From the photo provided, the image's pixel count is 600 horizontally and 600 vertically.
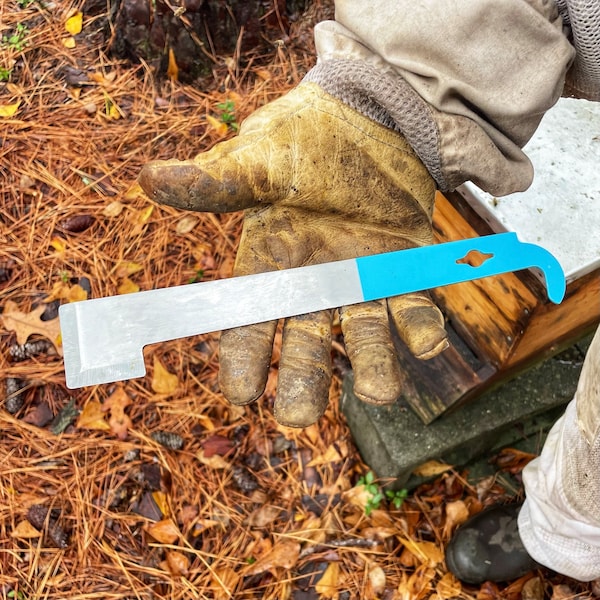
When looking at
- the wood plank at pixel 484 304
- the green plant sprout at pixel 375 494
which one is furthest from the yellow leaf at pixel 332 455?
the wood plank at pixel 484 304

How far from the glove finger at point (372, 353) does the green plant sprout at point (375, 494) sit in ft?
2.94

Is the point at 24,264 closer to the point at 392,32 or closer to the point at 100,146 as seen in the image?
the point at 100,146

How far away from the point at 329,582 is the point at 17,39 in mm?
2556

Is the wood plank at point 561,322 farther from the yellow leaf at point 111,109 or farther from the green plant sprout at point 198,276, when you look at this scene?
the yellow leaf at point 111,109

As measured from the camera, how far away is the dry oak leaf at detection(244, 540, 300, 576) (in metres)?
1.76

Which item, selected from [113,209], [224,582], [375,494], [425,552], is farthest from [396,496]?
[113,209]

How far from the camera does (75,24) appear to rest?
2.51 metres

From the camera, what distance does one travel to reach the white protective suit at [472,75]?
3.63 ft

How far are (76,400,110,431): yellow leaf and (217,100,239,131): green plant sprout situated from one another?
4.08ft

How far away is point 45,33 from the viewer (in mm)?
2516

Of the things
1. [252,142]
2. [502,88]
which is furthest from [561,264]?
[252,142]

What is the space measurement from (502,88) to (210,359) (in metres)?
1.32

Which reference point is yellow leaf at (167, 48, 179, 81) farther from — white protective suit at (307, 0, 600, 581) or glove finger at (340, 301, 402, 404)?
glove finger at (340, 301, 402, 404)

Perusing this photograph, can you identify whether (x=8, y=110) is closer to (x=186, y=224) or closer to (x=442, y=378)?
(x=186, y=224)
